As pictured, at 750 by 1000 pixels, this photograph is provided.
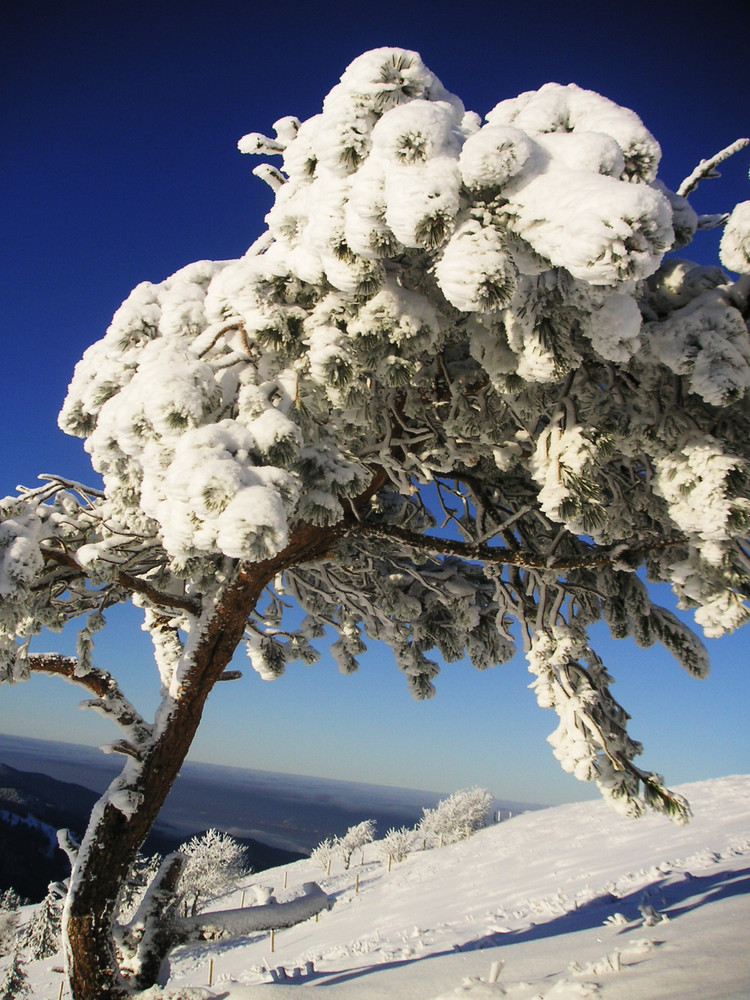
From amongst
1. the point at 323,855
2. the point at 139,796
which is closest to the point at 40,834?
the point at 323,855

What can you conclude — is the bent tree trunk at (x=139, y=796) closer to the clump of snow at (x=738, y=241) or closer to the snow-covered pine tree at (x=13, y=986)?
the clump of snow at (x=738, y=241)

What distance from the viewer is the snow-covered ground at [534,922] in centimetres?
367

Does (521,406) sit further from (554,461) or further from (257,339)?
(257,339)

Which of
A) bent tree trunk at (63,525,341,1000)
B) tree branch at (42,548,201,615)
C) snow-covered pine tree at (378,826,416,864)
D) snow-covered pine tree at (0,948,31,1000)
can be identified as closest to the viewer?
bent tree trunk at (63,525,341,1000)

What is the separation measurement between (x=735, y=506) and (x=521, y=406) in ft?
4.82

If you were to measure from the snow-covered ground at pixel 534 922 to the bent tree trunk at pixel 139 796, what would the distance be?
75cm

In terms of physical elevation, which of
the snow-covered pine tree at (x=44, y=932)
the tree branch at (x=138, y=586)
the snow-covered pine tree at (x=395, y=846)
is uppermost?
the tree branch at (x=138, y=586)

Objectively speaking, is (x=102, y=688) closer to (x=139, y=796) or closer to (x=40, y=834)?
(x=139, y=796)

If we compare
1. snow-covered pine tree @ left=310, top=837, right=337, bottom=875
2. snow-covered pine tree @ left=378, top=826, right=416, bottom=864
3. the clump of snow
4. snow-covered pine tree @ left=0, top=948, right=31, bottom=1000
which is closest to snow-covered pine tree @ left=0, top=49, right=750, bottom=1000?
the clump of snow

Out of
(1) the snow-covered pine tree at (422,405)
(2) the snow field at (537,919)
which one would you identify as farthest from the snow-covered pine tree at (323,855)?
(1) the snow-covered pine tree at (422,405)

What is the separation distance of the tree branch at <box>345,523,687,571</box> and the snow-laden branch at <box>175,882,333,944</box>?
10.4ft

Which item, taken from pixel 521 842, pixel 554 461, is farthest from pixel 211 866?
pixel 554 461

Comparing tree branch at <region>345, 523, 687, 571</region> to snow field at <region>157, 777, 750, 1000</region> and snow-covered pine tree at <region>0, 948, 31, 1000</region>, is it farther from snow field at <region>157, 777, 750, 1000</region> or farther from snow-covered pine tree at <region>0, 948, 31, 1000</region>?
snow-covered pine tree at <region>0, 948, 31, 1000</region>

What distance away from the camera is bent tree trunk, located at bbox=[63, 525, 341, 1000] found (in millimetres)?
4730
